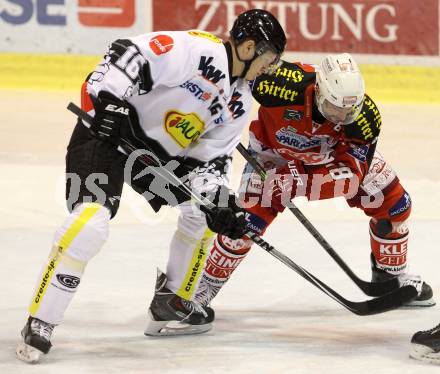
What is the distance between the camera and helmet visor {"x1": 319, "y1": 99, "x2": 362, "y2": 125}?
4.80m

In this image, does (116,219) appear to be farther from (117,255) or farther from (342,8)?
(342,8)

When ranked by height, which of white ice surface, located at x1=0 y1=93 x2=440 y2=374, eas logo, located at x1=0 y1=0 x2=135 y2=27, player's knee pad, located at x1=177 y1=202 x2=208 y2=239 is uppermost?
player's knee pad, located at x1=177 y1=202 x2=208 y2=239

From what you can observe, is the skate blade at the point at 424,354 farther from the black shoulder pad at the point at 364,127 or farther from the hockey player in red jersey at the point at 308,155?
the black shoulder pad at the point at 364,127

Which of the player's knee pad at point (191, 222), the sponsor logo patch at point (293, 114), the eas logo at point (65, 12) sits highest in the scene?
the sponsor logo patch at point (293, 114)

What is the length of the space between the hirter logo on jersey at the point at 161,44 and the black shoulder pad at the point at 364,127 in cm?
87

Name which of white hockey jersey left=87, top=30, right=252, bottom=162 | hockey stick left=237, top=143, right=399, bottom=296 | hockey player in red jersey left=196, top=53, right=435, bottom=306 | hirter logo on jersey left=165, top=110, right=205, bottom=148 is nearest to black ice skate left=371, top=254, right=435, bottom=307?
hockey stick left=237, top=143, right=399, bottom=296

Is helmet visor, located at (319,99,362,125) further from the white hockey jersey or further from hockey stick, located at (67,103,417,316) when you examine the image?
hockey stick, located at (67,103,417,316)

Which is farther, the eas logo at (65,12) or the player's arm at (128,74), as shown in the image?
the eas logo at (65,12)

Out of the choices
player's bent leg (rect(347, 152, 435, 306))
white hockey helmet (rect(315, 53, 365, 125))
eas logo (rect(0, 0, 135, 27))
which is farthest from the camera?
eas logo (rect(0, 0, 135, 27))

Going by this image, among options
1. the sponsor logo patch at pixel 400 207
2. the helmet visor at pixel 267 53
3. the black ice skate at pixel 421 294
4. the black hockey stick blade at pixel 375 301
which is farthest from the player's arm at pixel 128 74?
the black ice skate at pixel 421 294

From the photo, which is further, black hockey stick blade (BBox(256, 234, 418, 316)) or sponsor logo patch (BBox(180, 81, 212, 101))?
black hockey stick blade (BBox(256, 234, 418, 316))

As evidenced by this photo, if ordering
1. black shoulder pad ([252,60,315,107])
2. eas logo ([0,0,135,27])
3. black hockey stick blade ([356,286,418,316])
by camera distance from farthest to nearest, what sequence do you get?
eas logo ([0,0,135,27]), black shoulder pad ([252,60,315,107]), black hockey stick blade ([356,286,418,316])

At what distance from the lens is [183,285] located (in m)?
4.91

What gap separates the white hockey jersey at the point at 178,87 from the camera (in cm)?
435
